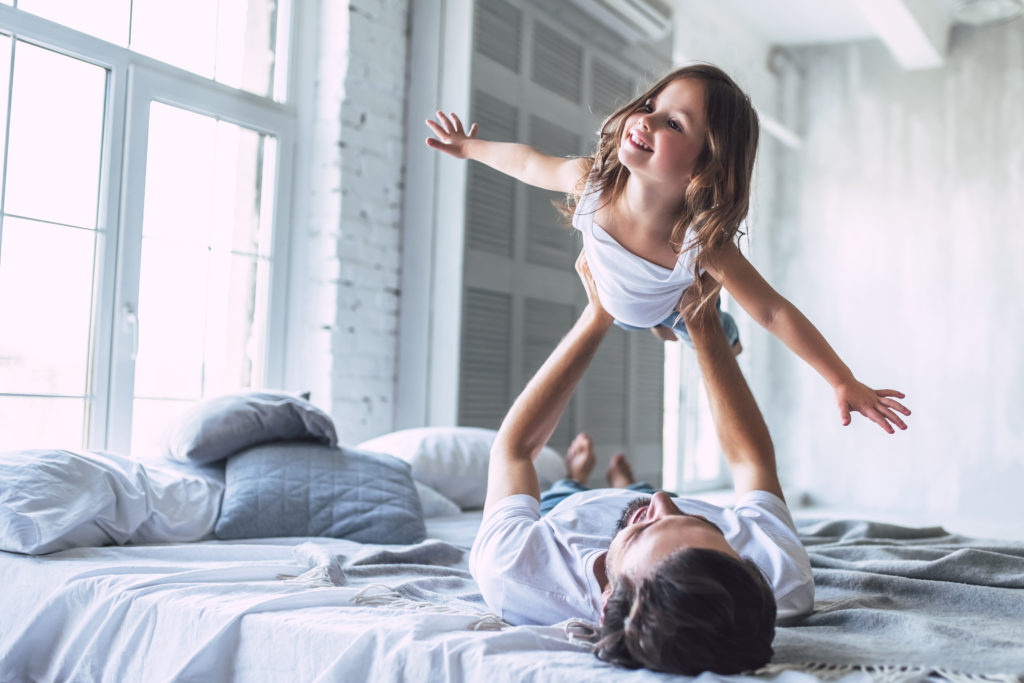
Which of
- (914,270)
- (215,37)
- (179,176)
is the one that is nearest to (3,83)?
Answer: (179,176)

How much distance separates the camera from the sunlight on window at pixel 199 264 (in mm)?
3051

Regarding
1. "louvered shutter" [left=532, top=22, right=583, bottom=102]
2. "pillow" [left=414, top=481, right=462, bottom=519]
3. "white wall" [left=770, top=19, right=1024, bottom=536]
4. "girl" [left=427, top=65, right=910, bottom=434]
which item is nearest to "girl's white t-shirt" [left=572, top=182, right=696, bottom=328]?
"girl" [left=427, top=65, right=910, bottom=434]

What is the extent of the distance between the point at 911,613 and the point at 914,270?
4.46m

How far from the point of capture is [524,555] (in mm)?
1433

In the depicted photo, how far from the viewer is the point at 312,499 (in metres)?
2.25

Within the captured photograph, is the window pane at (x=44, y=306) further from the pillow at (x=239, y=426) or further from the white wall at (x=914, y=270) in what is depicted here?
the white wall at (x=914, y=270)

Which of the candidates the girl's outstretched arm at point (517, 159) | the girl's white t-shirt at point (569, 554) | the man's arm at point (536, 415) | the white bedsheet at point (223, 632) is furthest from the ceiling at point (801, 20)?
the white bedsheet at point (223, 632)

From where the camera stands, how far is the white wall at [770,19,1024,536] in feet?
17.3

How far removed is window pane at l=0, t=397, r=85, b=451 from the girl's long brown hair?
1.86 m

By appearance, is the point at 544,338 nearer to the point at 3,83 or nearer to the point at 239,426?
the point at 239,426

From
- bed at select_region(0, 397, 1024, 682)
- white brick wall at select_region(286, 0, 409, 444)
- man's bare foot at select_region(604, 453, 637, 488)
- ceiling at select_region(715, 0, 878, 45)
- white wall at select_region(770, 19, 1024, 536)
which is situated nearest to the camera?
bed at select_region(0, 397, 1024, 682)

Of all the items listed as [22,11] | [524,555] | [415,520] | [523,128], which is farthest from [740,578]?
[523,128]

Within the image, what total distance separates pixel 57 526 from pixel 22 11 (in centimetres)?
164

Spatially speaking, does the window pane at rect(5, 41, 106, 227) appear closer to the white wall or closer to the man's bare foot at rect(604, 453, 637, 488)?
the man's bare foot at rect(604, 453, 637, 488)
